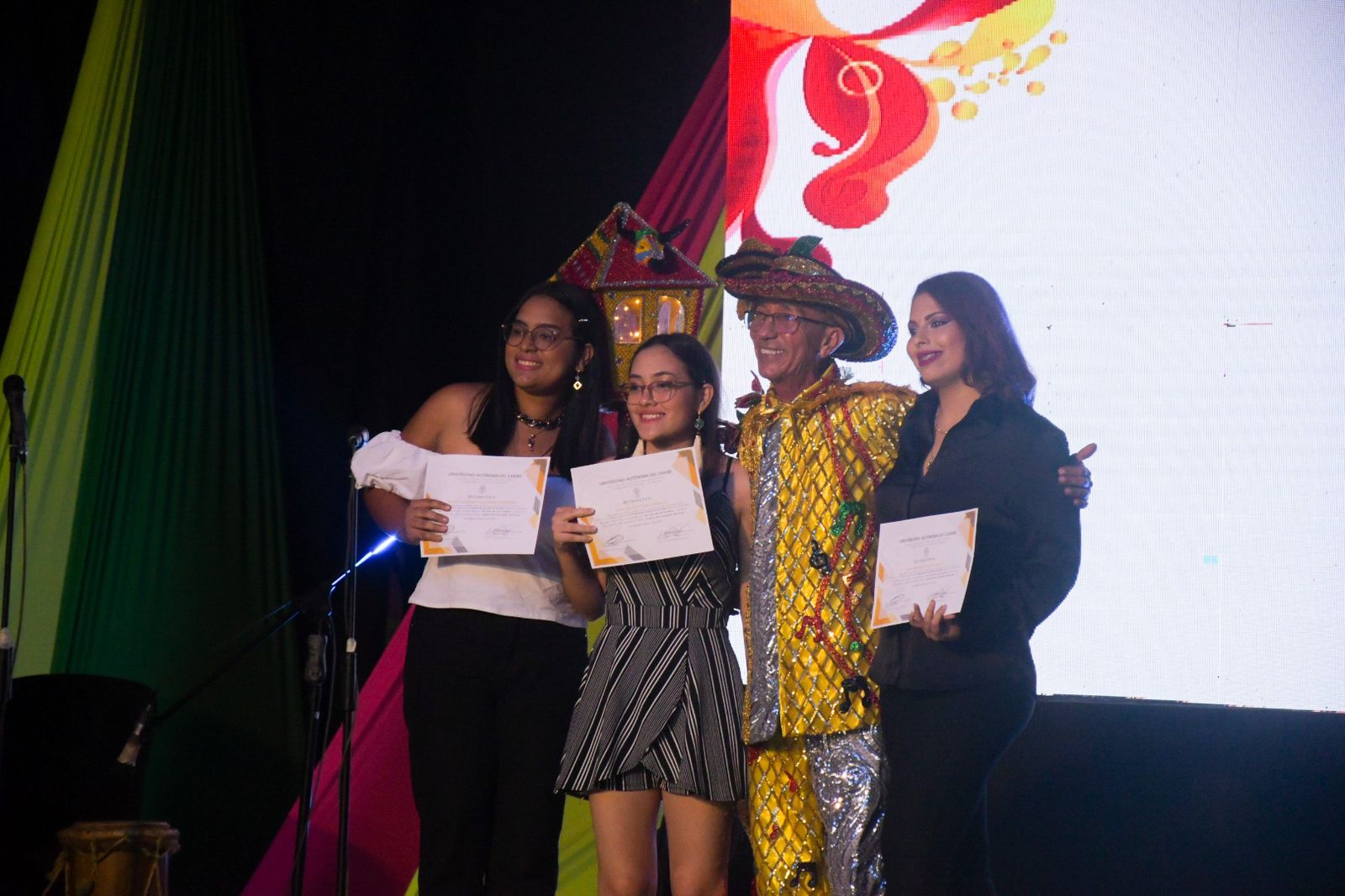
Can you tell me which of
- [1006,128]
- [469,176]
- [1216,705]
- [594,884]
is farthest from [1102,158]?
[594,884]

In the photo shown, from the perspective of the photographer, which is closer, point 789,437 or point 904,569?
Result: point 904,569

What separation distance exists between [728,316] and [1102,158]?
3.91ft

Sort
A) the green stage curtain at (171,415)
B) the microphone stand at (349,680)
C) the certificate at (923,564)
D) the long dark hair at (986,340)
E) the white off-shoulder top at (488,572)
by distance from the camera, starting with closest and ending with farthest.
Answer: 1. the certificate at (923,564)
2. the long dark hair at (986,340)
3. the white off-shoulder top at (488,572)
4. the microphone stand at (349,680)
5. the green stage curtain at (171,415)

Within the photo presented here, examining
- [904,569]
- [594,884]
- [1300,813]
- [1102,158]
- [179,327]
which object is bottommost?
[594,884]

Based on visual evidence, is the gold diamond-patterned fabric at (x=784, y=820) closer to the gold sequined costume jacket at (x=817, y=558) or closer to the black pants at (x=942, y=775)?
the gold sequined costume jacket at (x=817, y=558)

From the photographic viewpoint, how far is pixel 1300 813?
11.0ft

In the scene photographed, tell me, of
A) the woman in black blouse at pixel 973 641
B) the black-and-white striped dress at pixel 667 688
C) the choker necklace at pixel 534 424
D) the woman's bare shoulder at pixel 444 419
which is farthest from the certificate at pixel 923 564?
the woman's bare shoulder at pixel 444 419

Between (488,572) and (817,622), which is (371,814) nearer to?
(488,572)

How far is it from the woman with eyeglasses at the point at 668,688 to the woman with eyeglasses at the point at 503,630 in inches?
5.0

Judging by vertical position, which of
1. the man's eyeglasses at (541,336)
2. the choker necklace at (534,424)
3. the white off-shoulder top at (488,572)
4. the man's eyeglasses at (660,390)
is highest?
the man's eyeglasses at (541,336)

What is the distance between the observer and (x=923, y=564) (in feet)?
7.34

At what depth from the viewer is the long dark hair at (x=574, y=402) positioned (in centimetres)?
282

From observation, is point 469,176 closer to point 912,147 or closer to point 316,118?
point 316,118

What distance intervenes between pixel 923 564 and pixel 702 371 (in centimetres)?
68
